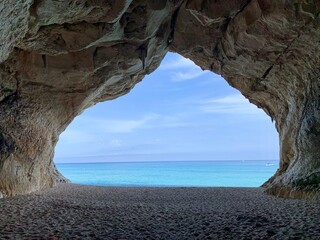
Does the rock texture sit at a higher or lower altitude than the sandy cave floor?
higher

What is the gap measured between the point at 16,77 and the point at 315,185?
12.7 metres

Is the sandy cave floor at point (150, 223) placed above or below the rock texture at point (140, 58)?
below

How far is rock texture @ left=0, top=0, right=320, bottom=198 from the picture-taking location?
11.3 metres

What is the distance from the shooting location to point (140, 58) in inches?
615

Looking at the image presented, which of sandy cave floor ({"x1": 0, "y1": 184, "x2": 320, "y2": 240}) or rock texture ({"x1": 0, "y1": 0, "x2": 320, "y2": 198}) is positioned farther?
rock texture ({"x1": 0, "y1": 0, "x2": 320, "y2": 198})

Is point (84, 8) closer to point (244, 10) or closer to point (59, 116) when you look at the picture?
point (244, 10)

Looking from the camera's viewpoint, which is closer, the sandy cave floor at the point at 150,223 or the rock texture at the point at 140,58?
the sandy cave floor at the point at 150,223

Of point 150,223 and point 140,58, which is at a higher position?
point 140,58

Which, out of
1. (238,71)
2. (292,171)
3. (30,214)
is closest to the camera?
(30,214)

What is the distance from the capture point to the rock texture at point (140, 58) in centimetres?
1134

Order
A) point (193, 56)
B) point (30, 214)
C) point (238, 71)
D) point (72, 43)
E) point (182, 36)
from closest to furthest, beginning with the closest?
→ 1. point (30, 214)
2. point (72, 43)
3. point (182, 36)
4. point (238, 71)
5. point (193, 56)

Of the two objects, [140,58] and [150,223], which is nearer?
[150,223]

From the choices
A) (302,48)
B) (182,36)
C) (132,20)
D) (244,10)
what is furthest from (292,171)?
(132,20)

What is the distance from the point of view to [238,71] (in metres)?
17.3
